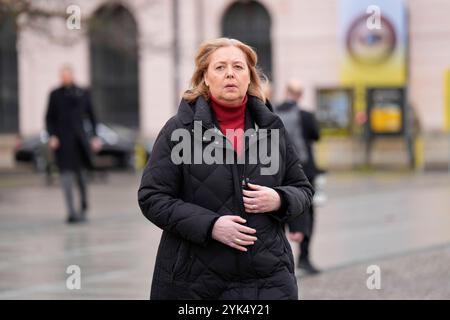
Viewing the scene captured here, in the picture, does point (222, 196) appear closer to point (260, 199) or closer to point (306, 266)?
point (260, 199)

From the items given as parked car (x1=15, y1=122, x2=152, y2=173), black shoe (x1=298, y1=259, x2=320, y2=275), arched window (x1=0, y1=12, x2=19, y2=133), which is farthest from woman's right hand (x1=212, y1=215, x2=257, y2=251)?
arched window (x1=0, y1=12, x2=19, y2=133)

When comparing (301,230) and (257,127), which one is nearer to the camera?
(257,127)

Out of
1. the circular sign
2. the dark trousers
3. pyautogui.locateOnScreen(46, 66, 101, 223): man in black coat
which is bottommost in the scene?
the dark trousers

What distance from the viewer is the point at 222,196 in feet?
15.5

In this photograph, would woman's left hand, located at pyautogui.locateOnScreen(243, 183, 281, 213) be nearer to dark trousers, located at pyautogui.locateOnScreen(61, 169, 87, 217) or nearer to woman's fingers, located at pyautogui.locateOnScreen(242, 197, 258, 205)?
woman's fingers, located at pyautogui.locateOnScreen(242, 197, 258, 205)

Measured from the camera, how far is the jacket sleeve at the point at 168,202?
464cm

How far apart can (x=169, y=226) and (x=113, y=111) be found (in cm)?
3164

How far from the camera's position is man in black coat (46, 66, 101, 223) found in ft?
49.2

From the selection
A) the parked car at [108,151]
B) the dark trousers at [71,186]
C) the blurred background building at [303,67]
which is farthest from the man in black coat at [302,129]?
the parked car at [108,151]

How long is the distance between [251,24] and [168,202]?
3016cm

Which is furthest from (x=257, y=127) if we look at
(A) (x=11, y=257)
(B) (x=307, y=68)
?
(B) (x=307, y=68)

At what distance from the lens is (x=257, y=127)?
16.0 feet

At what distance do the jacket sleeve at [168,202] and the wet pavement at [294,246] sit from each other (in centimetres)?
428
